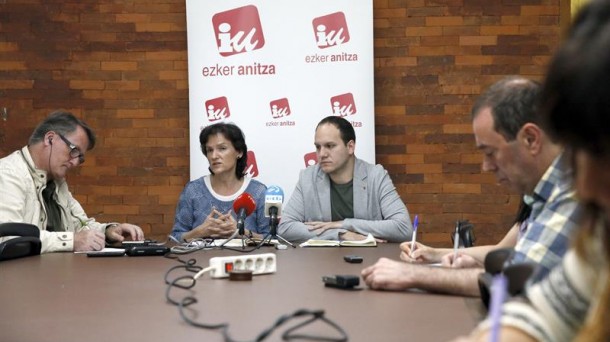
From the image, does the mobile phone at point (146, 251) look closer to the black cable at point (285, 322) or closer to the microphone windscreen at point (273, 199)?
the microphone windscreen at point (273, 199)

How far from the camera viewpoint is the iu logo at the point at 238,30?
4.78 meters

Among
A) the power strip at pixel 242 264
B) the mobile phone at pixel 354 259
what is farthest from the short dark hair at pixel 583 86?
the mobile phone at pixel 354 259

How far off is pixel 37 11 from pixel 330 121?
93.6 inches

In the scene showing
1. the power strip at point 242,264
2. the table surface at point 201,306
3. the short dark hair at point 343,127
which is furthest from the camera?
the short dark hair at point 343,127

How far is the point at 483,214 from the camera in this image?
16.5 ft

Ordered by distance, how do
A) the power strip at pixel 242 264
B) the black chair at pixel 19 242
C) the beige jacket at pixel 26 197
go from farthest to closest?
the beige jacket at pixel 26 197 → the black chair at pixel 19 242 → the power strip at pixel 242 264

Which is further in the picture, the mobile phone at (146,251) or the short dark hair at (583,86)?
the mobile phone at (146,251)

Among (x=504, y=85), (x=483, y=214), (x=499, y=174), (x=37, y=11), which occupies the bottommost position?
(x=483, y=214)

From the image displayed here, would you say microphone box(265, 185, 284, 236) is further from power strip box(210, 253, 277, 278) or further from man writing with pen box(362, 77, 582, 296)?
man writing with pen box(362, 77, 582, 296)

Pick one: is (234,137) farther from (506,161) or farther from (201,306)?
(201,306)

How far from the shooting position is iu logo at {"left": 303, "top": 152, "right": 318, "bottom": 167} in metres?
4.69

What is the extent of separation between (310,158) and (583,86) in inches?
161

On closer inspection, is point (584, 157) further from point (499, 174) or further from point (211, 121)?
point (211, 121)

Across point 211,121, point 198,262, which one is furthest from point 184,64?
point 198,262
